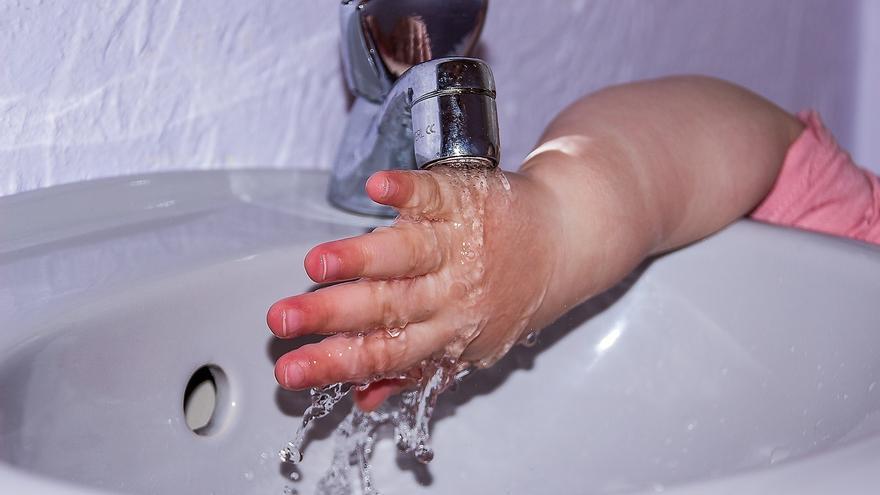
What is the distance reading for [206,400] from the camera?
428mm

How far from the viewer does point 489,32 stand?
719 millimetres

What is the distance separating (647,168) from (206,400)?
25cm

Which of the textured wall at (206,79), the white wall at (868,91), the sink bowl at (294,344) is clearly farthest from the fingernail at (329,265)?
the white wall at (868,91)

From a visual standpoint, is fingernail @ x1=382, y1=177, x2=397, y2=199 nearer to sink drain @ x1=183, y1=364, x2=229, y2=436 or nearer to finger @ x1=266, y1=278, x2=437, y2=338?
finger @ x1=266, y1=278, x2=437, y2=338

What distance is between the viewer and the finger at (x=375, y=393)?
411mm

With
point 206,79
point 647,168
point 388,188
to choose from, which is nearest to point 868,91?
point 647,168

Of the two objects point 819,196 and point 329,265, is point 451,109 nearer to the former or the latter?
point 329,265

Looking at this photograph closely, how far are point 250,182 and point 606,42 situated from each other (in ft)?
1.43

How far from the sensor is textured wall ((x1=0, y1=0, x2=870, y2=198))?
1.50ft

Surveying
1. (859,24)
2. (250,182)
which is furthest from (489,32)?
(859,24)

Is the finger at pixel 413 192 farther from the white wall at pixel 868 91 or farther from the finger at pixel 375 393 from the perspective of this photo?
the white wall at pixel 868 91

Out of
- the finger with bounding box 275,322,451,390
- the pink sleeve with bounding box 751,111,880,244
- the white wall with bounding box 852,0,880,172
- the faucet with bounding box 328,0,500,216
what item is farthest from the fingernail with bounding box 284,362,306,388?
the white wall with bounding box 852,0,880,172

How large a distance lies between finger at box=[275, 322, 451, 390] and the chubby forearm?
0.26 feet

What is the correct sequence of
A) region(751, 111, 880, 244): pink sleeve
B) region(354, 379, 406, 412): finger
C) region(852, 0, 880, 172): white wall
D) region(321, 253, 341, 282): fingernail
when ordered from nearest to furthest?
region(321, 253, 341, 282): fingernail
region(354, 379, 406, 412): finger
region(751, 111, 880, 244): pink sleeve
region(852, 0, 880, 172): white wall
